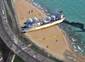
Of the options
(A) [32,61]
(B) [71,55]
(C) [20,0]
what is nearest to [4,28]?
(A) [32,61]

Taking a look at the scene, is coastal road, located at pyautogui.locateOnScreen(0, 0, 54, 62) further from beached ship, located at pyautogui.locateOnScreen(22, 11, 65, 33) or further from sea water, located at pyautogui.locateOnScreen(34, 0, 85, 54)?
sea water, located at pyautogui.locateOnScreen(34, 0, 85, 54)

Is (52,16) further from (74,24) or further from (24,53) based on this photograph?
(24,53)

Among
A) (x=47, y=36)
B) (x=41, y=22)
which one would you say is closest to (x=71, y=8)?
(x=41, y=22)

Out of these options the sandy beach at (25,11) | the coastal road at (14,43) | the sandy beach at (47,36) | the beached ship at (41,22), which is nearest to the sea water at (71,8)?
the beached ship at (41,22)

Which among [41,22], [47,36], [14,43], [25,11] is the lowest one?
[47,36]

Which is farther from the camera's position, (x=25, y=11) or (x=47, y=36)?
(x=25, y=11)

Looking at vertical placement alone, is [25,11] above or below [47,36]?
above

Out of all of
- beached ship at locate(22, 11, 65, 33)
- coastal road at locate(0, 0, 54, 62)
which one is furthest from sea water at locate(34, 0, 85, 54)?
coastal road at locate(0, 0, 54, 62)

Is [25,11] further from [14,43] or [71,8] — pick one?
[14,43]
